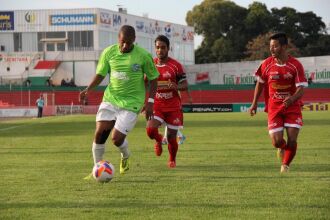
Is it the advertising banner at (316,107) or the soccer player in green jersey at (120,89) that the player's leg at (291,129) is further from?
the advertising banner at (316,107)

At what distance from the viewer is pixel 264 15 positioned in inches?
3999

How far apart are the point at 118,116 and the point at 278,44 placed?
8.51ft

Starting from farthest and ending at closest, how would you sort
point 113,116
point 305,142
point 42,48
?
point 42,48 < point 305,142 < point 113,116

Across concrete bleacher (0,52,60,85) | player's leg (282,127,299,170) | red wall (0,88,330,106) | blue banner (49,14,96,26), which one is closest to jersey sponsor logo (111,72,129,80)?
player's leg (282,127,299,170)

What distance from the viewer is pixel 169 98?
13336mm

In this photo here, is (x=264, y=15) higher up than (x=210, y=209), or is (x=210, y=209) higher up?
(x=264, y=15)

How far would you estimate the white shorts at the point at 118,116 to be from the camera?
10.9m

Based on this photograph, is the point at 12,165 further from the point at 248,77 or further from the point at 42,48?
the point at 42,48

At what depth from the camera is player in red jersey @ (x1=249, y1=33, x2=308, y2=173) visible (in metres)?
11.6

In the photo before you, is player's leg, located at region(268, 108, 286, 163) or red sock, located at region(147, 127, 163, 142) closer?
player's leg, located at region(268, 108, 286, 163)

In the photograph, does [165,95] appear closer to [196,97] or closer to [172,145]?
[172,145]

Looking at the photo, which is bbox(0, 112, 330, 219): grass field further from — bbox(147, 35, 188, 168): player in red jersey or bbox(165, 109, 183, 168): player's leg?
bbox(147, 35, 188, 168): player in red jersey

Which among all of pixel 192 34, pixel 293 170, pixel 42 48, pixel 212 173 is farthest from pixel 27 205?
pixel 192 34

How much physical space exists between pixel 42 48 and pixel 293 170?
71.2 m
